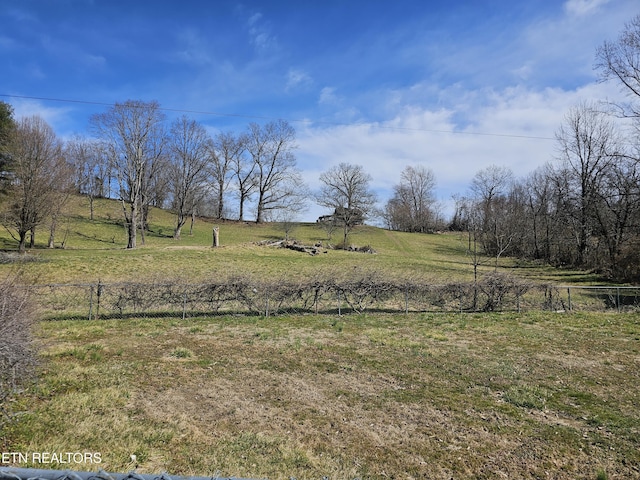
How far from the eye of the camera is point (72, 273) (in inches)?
705

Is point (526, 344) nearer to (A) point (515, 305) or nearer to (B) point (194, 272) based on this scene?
(A) point (515, 305)

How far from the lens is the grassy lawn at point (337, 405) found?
4367mm

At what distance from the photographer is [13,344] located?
5246 mm

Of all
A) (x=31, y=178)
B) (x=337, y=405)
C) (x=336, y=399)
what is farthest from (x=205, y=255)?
(x=337, y=405)

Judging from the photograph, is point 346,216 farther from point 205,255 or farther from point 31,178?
point 31,178

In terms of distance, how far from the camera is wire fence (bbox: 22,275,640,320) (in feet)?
43.6

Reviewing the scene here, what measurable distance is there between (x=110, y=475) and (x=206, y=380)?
5844 millimetres

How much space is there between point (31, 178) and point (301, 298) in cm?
2017

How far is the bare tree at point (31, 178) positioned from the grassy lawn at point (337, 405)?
54.7 feet

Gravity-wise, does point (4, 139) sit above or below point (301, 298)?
above

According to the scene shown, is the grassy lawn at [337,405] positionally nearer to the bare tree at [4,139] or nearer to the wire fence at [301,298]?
the wire fence at [301,298]

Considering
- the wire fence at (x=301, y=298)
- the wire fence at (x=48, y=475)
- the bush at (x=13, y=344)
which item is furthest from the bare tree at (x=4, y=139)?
the wire fence at (x=48, y=475)

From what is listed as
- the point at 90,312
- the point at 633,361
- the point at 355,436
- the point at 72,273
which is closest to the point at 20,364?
the point at 355,436

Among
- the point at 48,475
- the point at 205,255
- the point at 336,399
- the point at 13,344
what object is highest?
the point at 48,475
